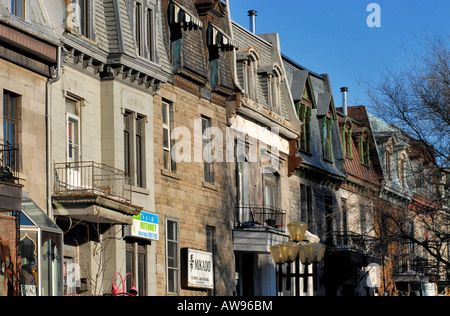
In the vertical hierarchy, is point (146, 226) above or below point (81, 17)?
below

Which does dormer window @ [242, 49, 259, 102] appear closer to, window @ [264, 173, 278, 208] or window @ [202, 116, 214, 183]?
window @ [264, 173, 278, 208]

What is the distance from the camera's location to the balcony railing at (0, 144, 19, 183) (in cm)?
1959

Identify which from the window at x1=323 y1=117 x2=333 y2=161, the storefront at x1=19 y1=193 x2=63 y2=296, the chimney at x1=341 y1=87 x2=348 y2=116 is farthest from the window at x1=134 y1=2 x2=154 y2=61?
the chimney at x1=341 y1=87 x2=348 y2=116

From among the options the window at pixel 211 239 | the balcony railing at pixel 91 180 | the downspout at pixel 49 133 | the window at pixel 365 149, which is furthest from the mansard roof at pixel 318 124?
the downspout at pixel 49 133

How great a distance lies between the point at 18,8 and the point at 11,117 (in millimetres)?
2702

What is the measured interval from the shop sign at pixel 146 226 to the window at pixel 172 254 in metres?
1.12

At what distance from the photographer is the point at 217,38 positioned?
103 ft

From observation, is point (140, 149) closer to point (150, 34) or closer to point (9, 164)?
point (150, 34)

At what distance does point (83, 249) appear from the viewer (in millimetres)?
23594

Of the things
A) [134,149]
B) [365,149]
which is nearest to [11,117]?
[134,149]

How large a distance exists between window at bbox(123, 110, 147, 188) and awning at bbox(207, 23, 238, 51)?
5.49 meters

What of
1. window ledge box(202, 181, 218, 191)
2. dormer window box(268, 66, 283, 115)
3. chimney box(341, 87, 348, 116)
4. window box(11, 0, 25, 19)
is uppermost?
chimney box(341, 87, 348, 116)

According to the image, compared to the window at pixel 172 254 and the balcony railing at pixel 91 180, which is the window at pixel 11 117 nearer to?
the balcony railing at pixel 91 180
